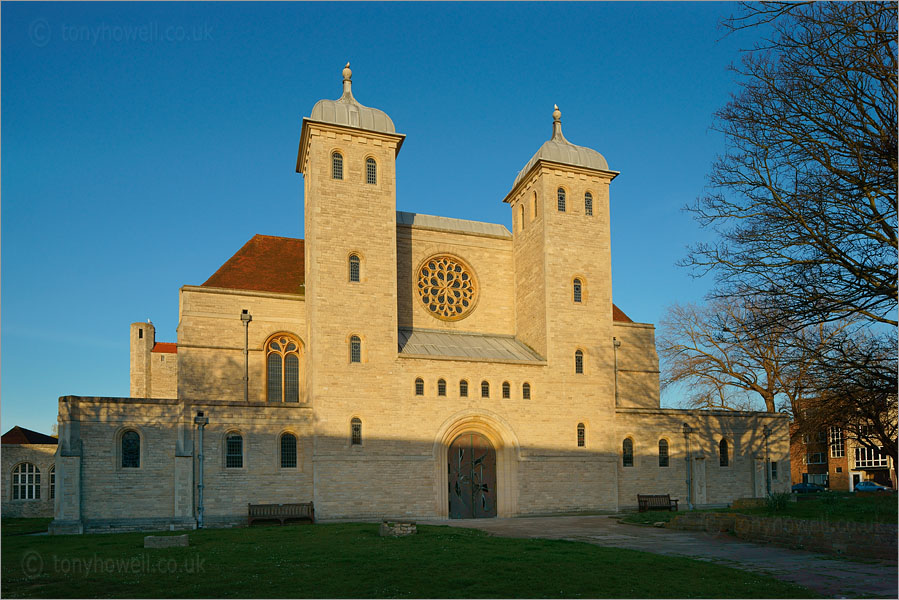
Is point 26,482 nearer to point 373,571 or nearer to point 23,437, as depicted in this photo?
point 23,437

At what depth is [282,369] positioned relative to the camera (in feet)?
103

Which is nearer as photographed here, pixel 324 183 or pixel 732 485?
pixel 324 183

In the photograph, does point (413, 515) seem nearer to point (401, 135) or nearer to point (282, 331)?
point (282, 331)

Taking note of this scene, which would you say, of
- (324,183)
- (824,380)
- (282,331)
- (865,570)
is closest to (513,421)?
(282,331)

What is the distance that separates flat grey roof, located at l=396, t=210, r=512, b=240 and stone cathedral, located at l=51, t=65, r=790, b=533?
0.47 feet

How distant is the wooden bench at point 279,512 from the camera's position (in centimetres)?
2608

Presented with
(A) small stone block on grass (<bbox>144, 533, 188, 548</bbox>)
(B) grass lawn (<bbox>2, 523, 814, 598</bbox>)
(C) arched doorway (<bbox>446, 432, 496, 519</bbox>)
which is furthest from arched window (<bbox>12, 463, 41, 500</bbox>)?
(A) small stone block on grass (<bbox>144, 533, 188, 548</bbox>)

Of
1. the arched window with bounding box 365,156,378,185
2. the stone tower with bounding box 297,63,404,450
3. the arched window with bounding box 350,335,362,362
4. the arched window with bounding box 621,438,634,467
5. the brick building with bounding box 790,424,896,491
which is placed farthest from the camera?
the brick building with bounding box 790,424,896,491

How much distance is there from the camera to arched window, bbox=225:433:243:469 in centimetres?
2682

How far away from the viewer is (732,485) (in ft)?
111

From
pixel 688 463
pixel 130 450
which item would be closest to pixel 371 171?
pixel 130 450

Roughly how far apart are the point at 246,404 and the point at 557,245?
14.7m

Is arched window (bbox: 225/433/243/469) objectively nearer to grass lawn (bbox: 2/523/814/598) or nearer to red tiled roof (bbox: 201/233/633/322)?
red tiled roof (bbox: 201/233/633/322)

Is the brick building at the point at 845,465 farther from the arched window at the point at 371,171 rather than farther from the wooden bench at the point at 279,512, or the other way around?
the wooden bench at the point at 279,512
